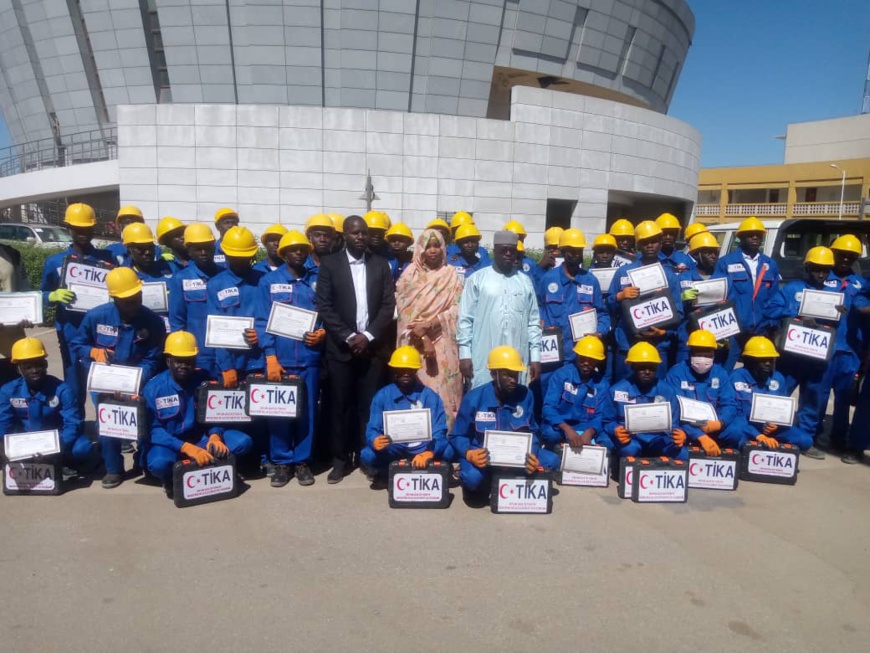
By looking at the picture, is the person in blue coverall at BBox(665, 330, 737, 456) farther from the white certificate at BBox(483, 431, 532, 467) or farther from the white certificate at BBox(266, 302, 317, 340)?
the white certificate at BBox(266, 302, 317, 340)

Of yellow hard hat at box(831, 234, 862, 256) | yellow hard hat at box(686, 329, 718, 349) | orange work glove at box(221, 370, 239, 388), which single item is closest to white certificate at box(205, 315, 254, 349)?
orange work glove at box(221, 370, 239, 388)

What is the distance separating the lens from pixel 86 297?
5.46 m

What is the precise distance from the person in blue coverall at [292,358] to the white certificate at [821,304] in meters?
4.59

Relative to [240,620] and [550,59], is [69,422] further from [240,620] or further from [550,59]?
[550,59]

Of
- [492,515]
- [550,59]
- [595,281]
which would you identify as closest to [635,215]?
[550,59]

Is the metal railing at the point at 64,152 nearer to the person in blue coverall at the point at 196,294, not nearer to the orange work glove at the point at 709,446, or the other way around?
the person in blue coverall at the point at 196,294

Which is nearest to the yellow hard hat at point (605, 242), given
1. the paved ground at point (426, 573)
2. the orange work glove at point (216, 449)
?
the paved ground at point (426, 573)

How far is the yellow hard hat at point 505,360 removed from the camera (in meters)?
4.68

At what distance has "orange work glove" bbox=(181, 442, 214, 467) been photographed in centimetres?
468

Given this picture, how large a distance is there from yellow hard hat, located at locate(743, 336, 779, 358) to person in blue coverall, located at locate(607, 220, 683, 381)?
2.13 ft

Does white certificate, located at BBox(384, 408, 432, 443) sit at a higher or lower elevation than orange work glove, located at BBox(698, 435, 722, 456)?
higher

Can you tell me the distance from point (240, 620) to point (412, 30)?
896 inches

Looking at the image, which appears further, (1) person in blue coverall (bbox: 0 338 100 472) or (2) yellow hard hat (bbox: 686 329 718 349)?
(2) yellow hard hat (bbox: 686 329 718 349)

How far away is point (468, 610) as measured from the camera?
337 centimetres
